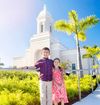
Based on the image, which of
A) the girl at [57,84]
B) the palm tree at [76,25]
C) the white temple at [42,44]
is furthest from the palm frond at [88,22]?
the white temple at [42,44]

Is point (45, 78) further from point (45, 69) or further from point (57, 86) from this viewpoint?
point (57, 86)

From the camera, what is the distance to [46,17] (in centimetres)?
5269

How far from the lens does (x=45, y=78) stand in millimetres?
7184

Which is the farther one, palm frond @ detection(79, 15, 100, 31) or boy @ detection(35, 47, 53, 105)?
palm frond @ detection(79, 15, 100, 31)

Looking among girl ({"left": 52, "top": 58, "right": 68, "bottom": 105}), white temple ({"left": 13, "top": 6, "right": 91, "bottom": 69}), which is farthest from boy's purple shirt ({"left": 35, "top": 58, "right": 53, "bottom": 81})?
white temple ({"left": 13, "top": 6, "right": 91, "bottom": 69})

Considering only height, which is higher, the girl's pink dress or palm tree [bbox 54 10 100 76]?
palm tree [bbox 54 10 100 76]

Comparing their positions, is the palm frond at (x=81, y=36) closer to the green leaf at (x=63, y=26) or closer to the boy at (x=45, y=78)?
the green leaf at (x=63, y=26)

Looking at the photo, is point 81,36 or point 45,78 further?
point 81,36

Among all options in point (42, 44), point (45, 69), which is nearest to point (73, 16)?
point (45, 69)

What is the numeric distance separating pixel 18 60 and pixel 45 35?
7.70m

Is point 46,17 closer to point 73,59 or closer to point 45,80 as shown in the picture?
point 73,59

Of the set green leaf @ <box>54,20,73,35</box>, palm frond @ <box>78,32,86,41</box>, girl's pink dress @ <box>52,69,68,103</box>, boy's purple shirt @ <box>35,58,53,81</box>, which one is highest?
green leaf @ <box>54,20,73,35</box>

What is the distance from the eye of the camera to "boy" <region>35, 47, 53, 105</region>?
7.11m

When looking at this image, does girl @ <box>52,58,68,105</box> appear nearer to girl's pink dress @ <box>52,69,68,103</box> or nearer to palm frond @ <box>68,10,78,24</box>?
girl's pink dress @ <box>52,69,68,103</box>
